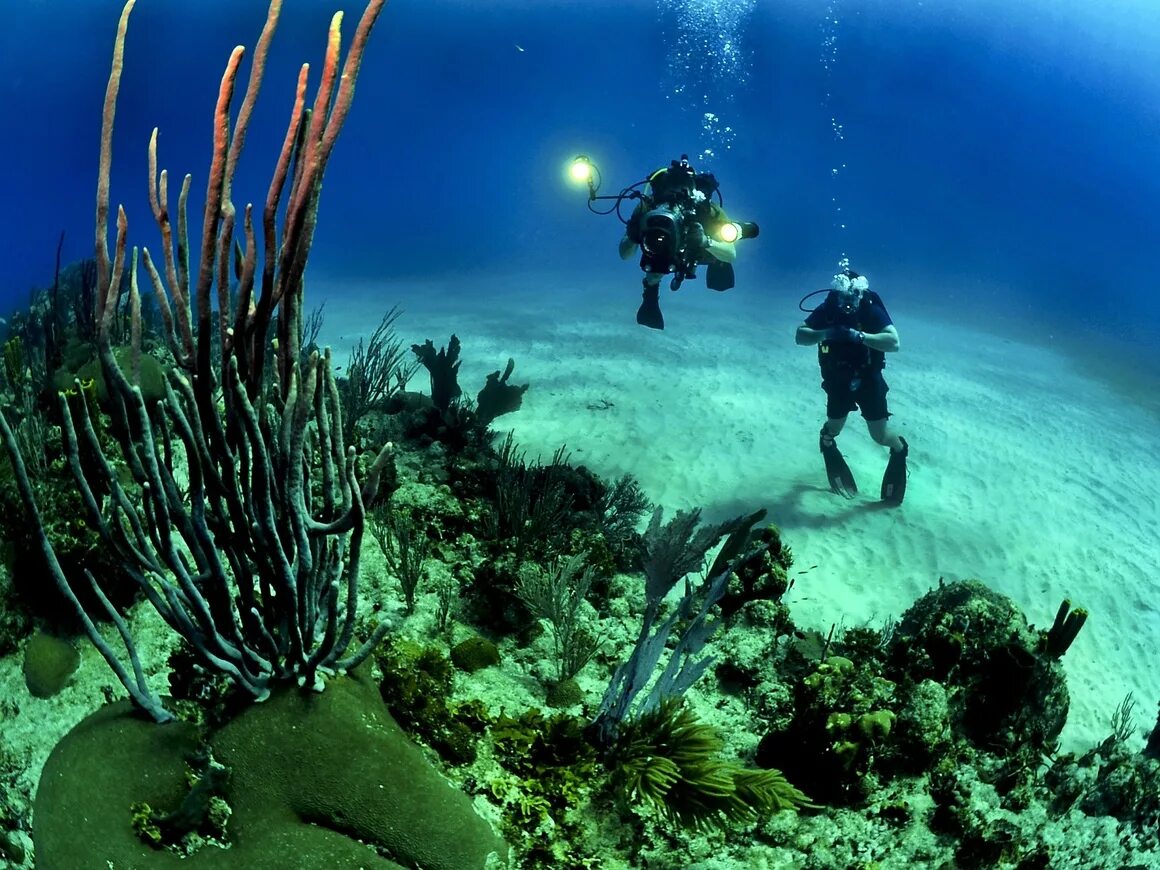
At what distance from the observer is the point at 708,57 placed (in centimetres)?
8050

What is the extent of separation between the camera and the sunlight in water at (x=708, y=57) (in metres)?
68.1

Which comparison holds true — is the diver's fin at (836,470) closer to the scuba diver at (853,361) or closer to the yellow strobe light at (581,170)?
the scuba diver at (853,361)

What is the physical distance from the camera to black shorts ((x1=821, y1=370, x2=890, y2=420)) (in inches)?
325

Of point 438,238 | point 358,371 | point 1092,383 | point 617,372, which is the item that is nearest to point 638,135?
point 438,238

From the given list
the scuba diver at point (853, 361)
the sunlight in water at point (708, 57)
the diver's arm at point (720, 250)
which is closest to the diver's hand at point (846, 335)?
the scuba diver at point (853, 361)

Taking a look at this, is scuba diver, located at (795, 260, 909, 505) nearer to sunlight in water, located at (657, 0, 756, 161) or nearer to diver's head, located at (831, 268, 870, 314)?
diver's head, located at (831, 268, 870, 314)

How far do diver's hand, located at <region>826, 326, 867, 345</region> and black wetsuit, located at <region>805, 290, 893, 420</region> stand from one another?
0.07m

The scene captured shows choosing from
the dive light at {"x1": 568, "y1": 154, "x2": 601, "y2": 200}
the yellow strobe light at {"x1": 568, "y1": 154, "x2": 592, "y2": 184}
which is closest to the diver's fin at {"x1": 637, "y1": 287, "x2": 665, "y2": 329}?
the dive light at {"x1": 568, "y1": 154, "x2": 601, "y2": 200}

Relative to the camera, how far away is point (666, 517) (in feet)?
23.0

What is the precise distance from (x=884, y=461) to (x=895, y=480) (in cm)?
163

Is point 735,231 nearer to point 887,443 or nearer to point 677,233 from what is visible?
point 677,233

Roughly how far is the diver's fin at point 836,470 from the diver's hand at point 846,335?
1309mm

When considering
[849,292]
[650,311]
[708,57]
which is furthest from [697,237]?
[708,57]

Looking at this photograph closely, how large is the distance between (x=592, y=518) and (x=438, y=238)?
58185 mm
